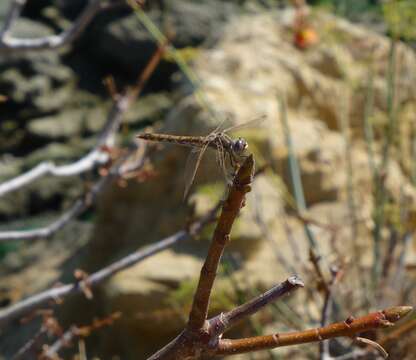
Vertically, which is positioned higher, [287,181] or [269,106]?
[269,106]

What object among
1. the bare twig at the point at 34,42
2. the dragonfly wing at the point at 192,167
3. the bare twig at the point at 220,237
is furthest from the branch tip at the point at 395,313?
the bare twig at the point at 34,42

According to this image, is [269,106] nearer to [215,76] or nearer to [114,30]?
[215,76]

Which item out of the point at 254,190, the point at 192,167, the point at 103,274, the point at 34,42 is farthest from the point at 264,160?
the point at 192,167

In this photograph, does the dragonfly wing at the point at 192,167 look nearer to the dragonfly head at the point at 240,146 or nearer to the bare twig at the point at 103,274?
the dragonfly head at the point at 240,146

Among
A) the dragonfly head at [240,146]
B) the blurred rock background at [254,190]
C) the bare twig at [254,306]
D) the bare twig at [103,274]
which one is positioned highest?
the dragonfly head at [240,146]

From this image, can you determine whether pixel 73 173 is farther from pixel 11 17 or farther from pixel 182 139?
pixel 182 139

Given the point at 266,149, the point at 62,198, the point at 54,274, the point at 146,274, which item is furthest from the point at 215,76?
the point at 62,198

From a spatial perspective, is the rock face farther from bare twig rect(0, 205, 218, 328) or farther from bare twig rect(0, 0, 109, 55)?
bare twig rect(0, 205, 218, 328)
